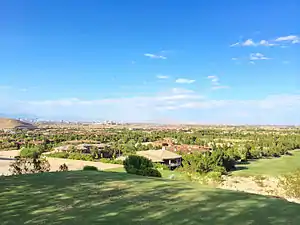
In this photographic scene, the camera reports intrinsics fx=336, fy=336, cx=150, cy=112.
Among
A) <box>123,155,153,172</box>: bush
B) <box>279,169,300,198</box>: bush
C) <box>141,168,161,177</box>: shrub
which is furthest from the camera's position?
<box>123,155,153,172</box>: bush

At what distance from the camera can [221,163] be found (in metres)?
49.7

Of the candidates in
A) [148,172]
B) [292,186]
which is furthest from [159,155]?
[292,186]

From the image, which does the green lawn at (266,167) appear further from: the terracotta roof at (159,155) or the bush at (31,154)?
the bush at (31,154)

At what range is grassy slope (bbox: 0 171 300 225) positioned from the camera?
352 inches

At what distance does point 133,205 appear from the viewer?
33.7ft

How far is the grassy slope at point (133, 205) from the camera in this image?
8945 millimetres

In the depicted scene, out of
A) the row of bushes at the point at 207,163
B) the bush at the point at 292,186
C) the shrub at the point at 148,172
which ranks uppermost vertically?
the shrub at the point at 148,172

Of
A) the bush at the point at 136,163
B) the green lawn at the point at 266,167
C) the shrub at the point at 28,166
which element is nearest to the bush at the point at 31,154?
the shrub at the point at 28,166

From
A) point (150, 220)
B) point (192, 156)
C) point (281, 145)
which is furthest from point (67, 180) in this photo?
point (281, 145)

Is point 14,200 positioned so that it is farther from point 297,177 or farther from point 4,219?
point 297,177

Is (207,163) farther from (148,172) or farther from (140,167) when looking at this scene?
(148,172)

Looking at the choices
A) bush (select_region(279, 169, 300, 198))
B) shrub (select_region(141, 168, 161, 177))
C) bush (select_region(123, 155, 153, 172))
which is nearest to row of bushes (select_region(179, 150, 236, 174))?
bush (select_region(123, 155, 153, 172))

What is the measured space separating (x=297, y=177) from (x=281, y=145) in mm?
61171

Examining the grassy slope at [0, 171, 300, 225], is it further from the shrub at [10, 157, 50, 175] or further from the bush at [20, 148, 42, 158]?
the bush at [20, 148, 42, 158]
